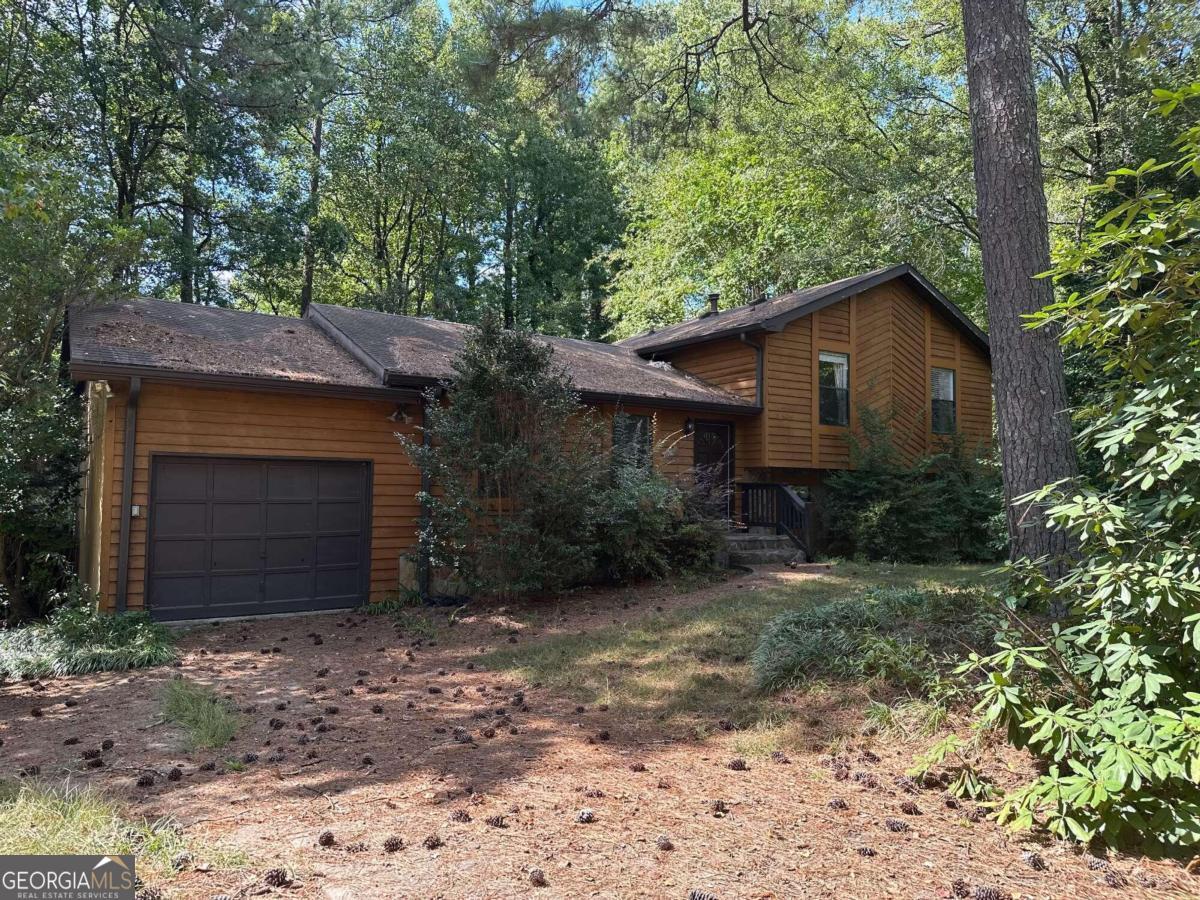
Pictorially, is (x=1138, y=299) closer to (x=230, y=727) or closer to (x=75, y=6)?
(x=230, y=727)

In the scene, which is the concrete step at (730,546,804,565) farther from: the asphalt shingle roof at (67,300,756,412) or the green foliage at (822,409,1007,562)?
the asphalt shingle roof at (67,300,756,412)

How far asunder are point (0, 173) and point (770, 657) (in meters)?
7.16

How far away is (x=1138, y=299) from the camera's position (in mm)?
3283

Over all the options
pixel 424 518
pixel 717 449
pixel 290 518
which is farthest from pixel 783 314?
pixel 290 518

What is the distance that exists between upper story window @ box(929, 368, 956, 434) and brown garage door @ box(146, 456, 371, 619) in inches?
453

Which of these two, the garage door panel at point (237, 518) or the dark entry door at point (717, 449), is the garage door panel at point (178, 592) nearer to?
the garage door panel at point (237, 518)

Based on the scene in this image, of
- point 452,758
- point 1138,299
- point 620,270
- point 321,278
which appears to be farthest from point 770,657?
point 620,270

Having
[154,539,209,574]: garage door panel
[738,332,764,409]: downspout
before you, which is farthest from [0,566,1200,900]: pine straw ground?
[738,332,764,409]: downspout

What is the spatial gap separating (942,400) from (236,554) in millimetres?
13538

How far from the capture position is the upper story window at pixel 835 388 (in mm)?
14000

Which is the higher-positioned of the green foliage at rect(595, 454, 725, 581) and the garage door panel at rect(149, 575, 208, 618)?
the green foliage at rect(595, 454, 725, 581)

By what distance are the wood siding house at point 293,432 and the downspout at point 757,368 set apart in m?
0.03

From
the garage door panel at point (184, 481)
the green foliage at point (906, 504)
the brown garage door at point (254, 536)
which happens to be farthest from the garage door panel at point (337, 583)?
the green foliage at point (906, 504)

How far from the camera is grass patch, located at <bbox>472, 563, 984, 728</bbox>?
4.87 meters
